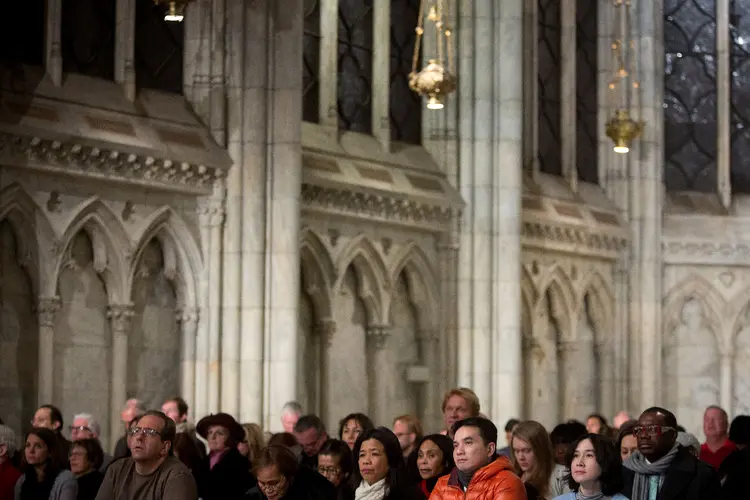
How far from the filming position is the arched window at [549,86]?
24125 mm

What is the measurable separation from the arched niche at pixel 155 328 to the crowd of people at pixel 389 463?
14.0 ft

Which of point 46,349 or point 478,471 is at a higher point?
point 46,349

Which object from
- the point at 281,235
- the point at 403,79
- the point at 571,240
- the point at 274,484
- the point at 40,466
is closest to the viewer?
the point at 274,484

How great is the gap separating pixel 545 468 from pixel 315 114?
423 inches

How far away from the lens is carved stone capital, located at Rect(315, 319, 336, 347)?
19406mm

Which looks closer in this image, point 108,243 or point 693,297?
point 108,243

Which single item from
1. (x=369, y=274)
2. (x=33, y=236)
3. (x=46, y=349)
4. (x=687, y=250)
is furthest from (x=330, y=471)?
(x=687, y=250)

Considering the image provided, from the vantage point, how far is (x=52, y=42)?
645 inches

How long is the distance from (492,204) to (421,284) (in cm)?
125

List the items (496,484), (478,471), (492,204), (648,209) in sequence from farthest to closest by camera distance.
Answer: (648,209)
(492,204)
(478,471)
(496,484)

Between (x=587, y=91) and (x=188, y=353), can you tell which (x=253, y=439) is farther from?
(x=587, y=91)

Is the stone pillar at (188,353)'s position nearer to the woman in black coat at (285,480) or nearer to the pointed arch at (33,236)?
the pointed arch at (33,236)

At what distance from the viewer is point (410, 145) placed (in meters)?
21.4

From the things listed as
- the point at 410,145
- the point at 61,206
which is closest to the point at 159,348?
the point at 61,206
